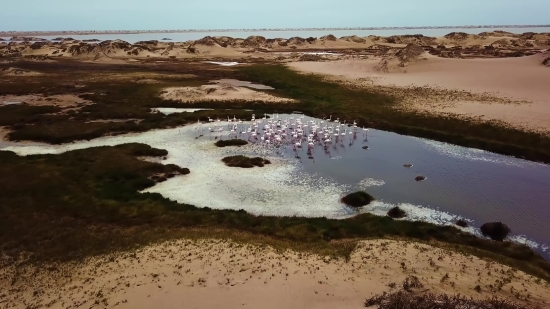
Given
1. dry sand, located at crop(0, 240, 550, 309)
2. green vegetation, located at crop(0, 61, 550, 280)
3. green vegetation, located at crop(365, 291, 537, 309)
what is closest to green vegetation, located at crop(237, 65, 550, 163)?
green vegetation, located at crop(0, 61, 550, 280)

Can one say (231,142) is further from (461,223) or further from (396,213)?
→ (461,223)

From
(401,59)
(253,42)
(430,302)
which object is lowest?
(430,302)

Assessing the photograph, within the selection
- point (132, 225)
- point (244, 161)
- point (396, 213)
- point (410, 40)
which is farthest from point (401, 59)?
point (410, 40)

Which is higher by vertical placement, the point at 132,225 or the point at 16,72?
the point at 16,72

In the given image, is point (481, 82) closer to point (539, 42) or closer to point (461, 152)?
point (461, 152)

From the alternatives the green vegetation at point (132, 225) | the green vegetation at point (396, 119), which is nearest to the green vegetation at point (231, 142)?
the green vegetation at point (132, 225)

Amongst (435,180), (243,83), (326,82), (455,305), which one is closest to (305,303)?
(455,305)

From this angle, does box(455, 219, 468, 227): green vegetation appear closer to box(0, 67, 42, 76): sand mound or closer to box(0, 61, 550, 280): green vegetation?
box(0, 61, 550, 280): green vegetation

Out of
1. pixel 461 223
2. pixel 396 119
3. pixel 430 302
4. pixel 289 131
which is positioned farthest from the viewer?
pixel 396 119
